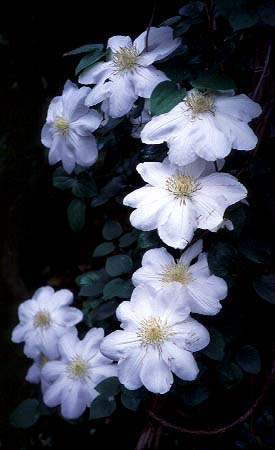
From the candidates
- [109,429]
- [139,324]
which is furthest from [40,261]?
[139,324]

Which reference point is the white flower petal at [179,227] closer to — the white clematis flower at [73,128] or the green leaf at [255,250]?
the green leaf at [255,250]

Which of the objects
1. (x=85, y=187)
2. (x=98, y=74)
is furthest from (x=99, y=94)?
(x=85, y=187)

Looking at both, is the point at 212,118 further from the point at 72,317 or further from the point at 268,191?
the point at 72,317

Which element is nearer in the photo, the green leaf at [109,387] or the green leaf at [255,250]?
the green leaf at [255,250]

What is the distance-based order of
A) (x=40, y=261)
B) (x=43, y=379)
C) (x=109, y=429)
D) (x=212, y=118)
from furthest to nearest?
(x=40, y=261) → (x=109, y=429) → (x=43, y=379) → (x=212, y=118)

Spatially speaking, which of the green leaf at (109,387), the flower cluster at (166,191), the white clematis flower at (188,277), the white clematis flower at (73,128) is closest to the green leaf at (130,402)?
the green leaf at (109,387)
